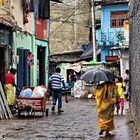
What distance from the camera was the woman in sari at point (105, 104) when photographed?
38.4 feet

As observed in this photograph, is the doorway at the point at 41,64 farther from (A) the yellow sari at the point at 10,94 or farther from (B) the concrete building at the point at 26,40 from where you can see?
(A) the yellow sari at the point at 10,94

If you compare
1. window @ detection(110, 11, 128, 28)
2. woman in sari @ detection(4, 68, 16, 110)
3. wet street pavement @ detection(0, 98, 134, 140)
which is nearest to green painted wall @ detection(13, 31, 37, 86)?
woman in sari @ detection(4, 68, 16, 110)

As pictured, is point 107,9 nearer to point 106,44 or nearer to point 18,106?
point 106,44

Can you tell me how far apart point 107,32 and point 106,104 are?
2816 centimetres

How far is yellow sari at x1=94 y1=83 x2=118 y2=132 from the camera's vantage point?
38.4 feet

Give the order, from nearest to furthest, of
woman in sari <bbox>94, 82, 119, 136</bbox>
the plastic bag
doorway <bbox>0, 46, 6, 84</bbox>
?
woman in sari <bbox>94, 82, 119, 136</bbox> < the plastic bag < doorway <bbox>0, 46, 6, 84</bbox>

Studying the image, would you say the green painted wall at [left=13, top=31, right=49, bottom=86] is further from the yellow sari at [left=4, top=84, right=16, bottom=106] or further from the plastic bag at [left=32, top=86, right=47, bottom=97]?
the plastic bag at [left=32, top=86, right=47, bottom=97]

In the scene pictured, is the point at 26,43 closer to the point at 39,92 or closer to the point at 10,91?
the point at 10,91

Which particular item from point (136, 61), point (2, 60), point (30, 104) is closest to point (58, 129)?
Answer: point (30, 104)

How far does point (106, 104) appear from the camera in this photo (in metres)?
11.7

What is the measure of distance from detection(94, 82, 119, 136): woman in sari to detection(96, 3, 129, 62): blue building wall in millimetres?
27012

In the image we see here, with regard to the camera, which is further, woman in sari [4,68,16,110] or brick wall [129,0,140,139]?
woman in sari [4,68,16,110]

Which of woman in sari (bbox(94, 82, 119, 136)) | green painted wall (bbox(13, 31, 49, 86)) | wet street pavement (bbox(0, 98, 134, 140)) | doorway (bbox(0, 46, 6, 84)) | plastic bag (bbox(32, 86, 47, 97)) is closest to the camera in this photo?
wet street pavement (bbox(0, 98, 134, 140))

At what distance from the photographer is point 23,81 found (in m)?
24.8
